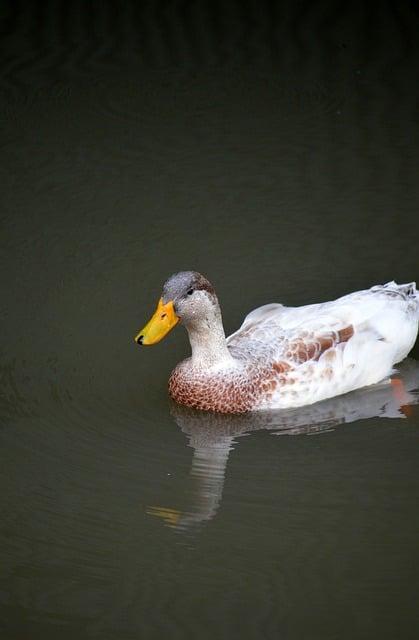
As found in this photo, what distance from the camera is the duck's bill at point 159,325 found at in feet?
20.4

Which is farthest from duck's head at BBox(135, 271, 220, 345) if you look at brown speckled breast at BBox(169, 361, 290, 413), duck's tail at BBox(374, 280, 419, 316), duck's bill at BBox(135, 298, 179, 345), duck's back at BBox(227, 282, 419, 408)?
duck's tail at BBox(374, 280, 419, 316)

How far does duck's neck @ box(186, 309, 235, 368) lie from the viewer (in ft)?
21.5

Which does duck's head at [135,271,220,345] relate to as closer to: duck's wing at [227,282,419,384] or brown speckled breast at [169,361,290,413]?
brown speckled breast at [169,361,290,413]

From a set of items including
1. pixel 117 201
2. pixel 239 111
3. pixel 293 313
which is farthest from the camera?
pixel 239 111

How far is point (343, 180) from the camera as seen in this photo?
9.30 meters

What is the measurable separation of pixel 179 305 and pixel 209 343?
0.36 meters

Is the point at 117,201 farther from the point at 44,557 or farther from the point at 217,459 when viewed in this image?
the point at 44,557

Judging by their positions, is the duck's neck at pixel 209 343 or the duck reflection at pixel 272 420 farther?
the duck's neck at pixel 209 343

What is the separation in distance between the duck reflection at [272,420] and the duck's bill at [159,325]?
53 cm

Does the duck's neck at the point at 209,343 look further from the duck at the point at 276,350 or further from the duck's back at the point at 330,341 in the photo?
the duck's back at the point at 330,341

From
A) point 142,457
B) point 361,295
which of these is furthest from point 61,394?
point 361,295

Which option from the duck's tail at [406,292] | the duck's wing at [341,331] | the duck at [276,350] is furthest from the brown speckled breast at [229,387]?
the duck's tail at [406,292]

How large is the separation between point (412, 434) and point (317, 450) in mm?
560

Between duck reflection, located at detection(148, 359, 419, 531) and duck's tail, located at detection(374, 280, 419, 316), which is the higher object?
duck's tail, located at detection(374, 280, 419, 316)
